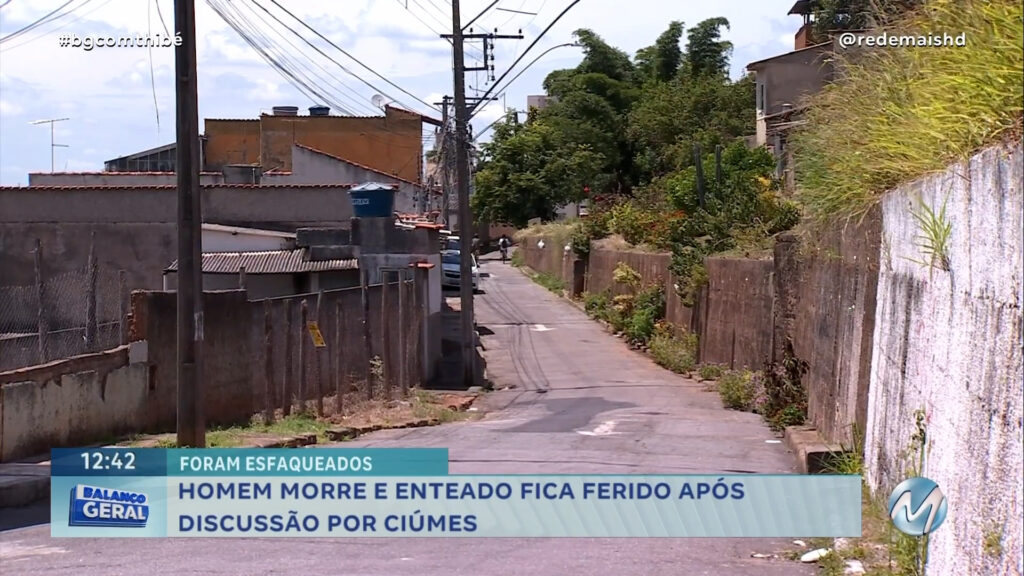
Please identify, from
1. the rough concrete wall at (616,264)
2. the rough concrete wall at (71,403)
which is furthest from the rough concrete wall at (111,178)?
the rough concrete wall at (71,403)

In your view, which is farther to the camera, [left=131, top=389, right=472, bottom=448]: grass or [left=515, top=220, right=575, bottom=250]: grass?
[left=515, top=220, right=575, bottom=250]: grass

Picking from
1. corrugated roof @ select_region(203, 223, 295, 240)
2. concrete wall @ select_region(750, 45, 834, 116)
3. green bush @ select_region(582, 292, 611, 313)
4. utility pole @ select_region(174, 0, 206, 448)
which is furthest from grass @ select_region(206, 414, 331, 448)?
concrete wall @ select_region(750, 45, 834, 116)

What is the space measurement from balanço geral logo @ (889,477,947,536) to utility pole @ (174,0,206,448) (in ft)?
27.0

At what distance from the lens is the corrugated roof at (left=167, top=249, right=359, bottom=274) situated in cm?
2498

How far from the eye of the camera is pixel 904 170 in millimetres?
8438

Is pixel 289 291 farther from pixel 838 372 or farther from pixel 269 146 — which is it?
pixel 269 146

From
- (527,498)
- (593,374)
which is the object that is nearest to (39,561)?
(527,498)

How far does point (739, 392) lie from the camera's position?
2028 cm

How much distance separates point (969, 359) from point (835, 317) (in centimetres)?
611

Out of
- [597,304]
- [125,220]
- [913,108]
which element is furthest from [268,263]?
[913,108]

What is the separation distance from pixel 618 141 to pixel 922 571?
216 feet

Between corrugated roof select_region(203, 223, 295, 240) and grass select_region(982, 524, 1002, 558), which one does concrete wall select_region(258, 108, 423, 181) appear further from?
grass select_region(982, 524, 1002, 558)

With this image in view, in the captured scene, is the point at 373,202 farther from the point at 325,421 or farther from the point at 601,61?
the point at 601,61

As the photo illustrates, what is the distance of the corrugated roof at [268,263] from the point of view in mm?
24984
